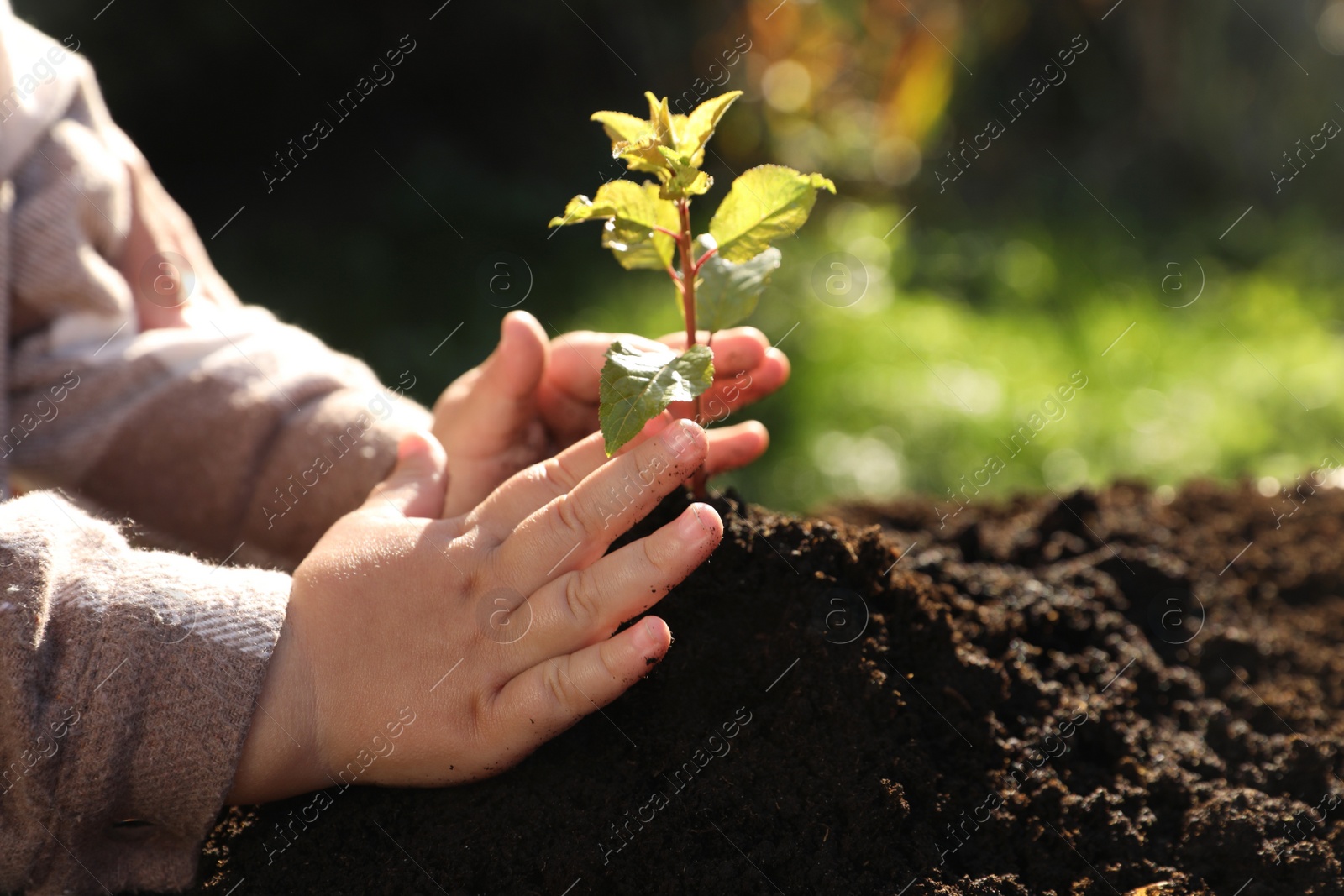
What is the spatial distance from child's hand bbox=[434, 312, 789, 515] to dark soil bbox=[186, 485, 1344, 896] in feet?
0.68

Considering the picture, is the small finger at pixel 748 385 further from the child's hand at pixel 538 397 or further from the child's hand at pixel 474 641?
the child's hand at pixel 474 641

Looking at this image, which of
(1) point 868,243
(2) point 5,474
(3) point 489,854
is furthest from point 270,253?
(3) point 489,854

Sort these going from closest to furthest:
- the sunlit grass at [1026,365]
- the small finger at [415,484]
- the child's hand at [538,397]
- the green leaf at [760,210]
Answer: the green leaf at [760,210], the small finger at [415,484], the child's hand at [538,397], the sunlit grass at [1026,365]

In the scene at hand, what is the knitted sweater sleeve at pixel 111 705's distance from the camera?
1018mm

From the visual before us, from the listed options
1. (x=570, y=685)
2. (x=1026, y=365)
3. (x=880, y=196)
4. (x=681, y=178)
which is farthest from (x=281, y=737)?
(x=880, y=196)

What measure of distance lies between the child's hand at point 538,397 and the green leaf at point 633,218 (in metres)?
0.24

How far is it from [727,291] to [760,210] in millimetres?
108

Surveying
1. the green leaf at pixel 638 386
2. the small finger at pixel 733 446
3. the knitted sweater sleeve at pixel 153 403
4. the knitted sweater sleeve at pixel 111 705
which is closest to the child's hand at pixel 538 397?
the small finger at pixel 733 446

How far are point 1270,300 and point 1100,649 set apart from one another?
9.58 ft

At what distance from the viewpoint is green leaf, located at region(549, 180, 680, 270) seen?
1.11 meters

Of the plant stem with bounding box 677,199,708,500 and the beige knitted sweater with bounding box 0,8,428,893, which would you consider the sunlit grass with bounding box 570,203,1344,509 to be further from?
the plant stem with bounding box 677,199,708,500

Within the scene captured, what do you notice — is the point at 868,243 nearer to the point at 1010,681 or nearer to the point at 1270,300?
the point at 1270,300

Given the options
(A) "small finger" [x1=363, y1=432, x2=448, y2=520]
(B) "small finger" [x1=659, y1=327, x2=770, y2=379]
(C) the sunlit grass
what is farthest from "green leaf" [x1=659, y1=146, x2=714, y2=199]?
(C) the sunlit grass

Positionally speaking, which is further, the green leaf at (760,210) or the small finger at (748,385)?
the small finger at (748,385)
